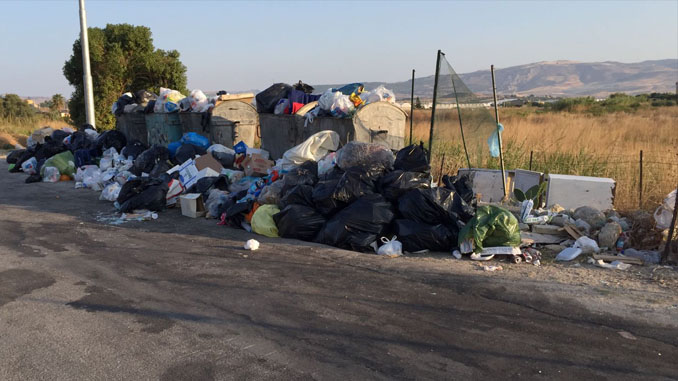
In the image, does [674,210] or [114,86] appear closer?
[674,210]

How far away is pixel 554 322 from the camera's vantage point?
4074mm

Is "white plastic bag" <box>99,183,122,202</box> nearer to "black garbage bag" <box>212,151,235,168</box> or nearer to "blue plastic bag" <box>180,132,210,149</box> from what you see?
"black garbage bag" <box>212,151,235,168</box>

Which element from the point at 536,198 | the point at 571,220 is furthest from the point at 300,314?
the point at 536,198

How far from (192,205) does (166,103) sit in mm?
5957

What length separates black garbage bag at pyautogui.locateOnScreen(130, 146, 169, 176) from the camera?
10.8 metres

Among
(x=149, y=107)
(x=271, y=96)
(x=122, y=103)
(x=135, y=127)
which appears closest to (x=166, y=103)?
(x=149, y=107)

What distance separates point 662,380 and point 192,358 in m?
2.84

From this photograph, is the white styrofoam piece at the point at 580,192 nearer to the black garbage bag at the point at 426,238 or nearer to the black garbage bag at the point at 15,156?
the black garbage bag at the point at 426,238

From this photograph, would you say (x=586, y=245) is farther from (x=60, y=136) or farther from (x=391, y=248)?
(x=60, y=136)

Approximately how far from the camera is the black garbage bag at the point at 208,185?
876 centimetres

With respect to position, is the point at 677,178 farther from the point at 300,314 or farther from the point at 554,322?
the point at 300,314

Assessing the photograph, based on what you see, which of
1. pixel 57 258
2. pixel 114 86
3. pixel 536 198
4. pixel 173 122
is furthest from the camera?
pixel 114 86

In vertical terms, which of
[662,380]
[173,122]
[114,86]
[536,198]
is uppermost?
[114,86]

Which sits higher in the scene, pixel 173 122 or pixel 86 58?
pixel 86 58
